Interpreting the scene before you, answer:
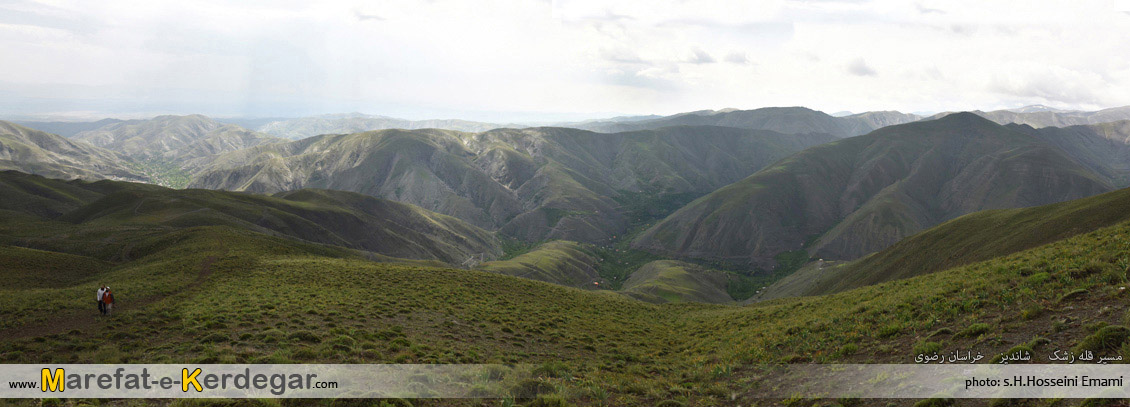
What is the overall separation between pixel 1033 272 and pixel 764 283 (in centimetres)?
17230

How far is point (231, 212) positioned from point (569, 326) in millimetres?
110465

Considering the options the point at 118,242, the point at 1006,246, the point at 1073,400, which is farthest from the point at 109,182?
the point at 1006,246

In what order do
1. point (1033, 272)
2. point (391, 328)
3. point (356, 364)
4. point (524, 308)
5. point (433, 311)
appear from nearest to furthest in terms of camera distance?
point (356, 364) < point (1033, 272) < point (391, 328) < point (433, 311) < point (524, 308)

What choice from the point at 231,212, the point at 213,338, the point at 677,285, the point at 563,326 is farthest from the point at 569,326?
the point at 231,212

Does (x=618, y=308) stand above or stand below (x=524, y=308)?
below

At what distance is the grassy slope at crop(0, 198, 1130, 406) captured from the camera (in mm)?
16391

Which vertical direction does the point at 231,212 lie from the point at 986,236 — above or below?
below

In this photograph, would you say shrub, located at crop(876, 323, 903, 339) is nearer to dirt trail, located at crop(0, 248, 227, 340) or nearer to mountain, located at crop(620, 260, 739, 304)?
dirt trail, located at crop(0, 248, 227, 340)

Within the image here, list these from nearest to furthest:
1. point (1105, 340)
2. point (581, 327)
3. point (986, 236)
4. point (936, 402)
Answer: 1. point (936, 402)
2. point (1105, 340)
3. point (581, 327)
4. point (986, 236)

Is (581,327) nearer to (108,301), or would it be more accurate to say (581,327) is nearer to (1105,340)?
(1105,340)

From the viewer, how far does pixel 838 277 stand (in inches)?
3285

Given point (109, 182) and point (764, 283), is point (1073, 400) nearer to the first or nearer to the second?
point (764, 283)

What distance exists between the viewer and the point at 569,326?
109ft

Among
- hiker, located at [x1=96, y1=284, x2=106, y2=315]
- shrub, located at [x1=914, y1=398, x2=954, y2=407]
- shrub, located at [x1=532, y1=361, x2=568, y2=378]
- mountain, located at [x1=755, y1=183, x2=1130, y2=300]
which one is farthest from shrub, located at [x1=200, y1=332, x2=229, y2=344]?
mountain, located at [x1=755, y1=183, x2=1130, y2=300]
